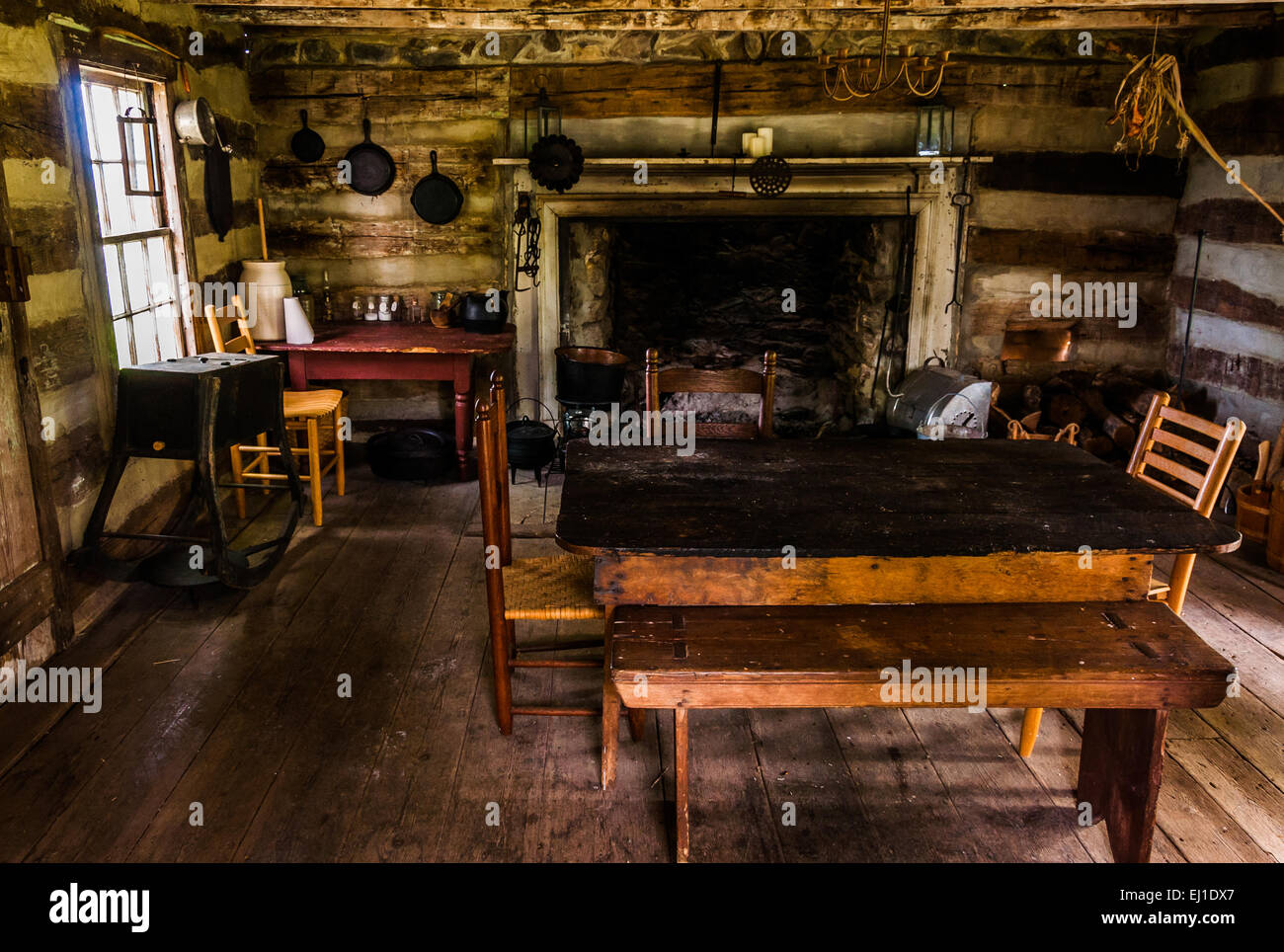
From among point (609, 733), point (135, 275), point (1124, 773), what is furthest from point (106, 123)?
point (1124, 773)

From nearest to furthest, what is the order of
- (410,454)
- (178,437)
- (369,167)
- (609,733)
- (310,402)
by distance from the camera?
(609,733) → (178,437) → (310,402) → (410,454) → (369,167)

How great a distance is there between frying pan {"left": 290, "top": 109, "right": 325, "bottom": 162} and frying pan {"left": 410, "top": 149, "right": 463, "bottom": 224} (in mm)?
593

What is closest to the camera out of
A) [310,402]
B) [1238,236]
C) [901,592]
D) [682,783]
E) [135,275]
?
[682,783]

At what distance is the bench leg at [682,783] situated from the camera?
2380 millimetres

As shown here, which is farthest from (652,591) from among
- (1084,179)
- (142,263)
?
(1084,179)

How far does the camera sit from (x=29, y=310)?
11.0 feet

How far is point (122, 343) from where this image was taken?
414 cm

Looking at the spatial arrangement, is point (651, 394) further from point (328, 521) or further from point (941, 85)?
point (941, 85)

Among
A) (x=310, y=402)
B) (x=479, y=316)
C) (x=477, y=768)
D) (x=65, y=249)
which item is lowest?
(x=477, y=768)

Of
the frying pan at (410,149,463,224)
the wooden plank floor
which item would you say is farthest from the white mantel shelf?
the wooden plank floor

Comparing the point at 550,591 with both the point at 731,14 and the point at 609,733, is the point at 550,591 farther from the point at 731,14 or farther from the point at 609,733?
the point at 731,14

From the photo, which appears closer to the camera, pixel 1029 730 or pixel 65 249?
pixel 1029 730

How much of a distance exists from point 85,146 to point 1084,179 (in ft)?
16.7

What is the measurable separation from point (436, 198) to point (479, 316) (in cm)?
81
